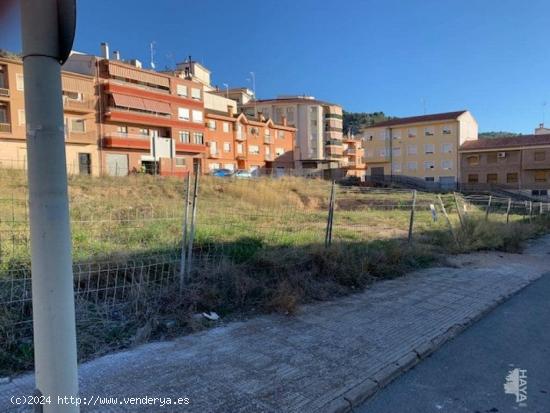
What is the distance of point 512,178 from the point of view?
55.3 metres

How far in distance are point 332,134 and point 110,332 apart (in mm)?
80500

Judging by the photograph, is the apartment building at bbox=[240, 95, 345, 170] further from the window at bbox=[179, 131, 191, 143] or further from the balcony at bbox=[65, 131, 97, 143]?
the balcony at bbox=[65, 131, 97, 143]

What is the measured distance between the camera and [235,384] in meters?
3.29

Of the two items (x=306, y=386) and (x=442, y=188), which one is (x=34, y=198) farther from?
(x=442, y=188)

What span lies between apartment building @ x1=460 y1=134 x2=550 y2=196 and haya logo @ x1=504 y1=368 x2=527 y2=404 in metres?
57.5

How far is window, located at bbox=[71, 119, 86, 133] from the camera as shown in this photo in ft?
132

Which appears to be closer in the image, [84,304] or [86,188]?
[84,304]

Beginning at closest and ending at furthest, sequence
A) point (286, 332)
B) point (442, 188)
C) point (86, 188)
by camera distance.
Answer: point (286, 332) < point (86, 188) < point (442, 188)

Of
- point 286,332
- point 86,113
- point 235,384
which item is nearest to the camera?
point 235,384

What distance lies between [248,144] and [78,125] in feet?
88.2

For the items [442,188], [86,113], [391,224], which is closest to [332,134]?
[442,188]

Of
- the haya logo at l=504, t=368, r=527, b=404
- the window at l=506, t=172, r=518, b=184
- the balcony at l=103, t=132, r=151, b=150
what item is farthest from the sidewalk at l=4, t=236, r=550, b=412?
the window at l=506, t=172, r=518, b=184

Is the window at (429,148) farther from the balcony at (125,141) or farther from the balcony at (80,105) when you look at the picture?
the balcony at (80,105)

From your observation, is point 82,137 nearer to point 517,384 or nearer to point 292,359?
point 292,359
